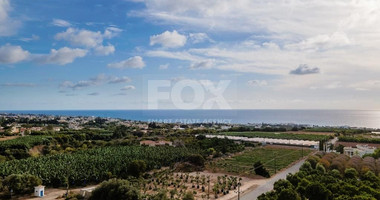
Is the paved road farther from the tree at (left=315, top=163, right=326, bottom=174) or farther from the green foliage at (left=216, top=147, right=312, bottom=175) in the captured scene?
the tree at (left=315, top=163, right=326, bottom=174)

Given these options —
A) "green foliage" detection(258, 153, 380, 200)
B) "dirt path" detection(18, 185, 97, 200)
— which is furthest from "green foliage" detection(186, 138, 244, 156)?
"green foliage" detection(258, 153, 380, 200)

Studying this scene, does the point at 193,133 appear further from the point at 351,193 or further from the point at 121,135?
the point at 351,193

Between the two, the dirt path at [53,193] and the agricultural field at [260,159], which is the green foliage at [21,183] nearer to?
the dirt path at [53,193]

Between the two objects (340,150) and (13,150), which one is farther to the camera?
(340,150)

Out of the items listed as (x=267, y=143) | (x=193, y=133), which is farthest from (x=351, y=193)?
(x=193, y=133)

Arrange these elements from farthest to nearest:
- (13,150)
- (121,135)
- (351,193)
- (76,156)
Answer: (121,135) → (13,150) → (76,156) → (351,193)

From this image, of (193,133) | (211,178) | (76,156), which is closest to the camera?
(211,178)
